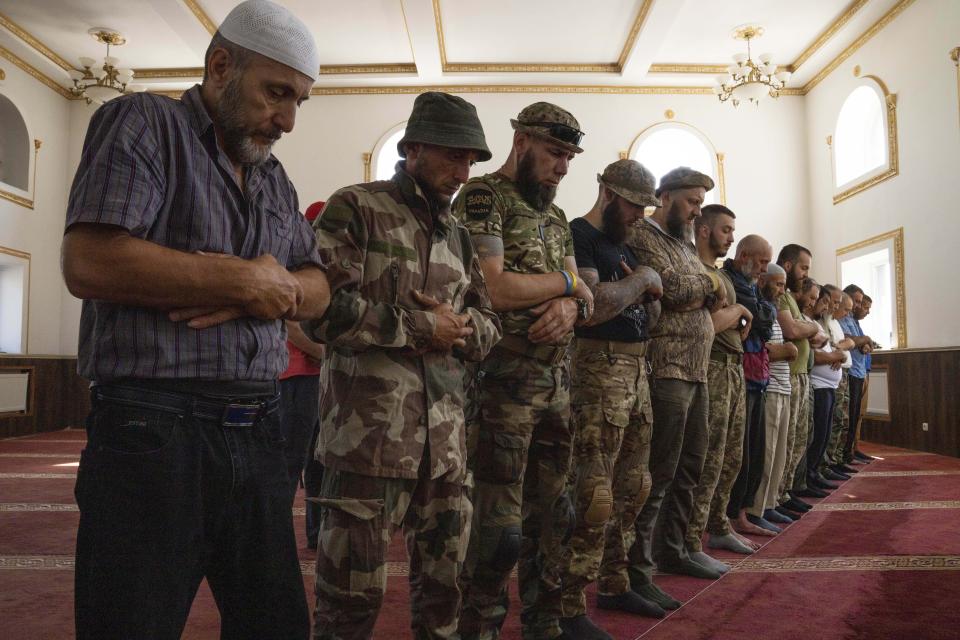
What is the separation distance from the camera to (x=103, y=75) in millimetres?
10086

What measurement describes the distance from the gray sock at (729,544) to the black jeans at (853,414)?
12.1 ft

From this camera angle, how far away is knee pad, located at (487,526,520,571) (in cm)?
204

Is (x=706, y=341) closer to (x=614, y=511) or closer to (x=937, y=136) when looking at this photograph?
(x=614, y=511)

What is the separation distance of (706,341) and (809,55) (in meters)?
9.55

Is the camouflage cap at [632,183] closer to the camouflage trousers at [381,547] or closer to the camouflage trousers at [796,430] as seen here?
the camouflage trousers at [381,547]

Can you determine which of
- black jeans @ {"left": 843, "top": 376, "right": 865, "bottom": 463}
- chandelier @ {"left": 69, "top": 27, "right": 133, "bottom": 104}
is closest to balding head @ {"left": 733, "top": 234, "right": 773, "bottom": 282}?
black jeans @ {"left": 843, "top": 376, "right": 865, "bottom": 463}

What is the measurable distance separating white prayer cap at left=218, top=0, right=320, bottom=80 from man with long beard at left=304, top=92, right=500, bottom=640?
17.7 inches

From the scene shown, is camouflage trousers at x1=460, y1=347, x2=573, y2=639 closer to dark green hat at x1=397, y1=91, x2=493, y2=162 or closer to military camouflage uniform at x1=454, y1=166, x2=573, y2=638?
military camouflage uniform at x1=454, y1=166, x2=573, y2=638

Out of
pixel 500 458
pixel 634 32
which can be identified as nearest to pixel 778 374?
pixel 500 458

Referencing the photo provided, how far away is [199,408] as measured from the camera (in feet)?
3.56

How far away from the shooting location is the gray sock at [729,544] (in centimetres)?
369

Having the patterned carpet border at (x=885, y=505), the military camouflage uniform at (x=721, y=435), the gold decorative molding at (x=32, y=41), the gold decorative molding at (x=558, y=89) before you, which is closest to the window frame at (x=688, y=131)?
the gold decorative molding at (x=558, y=89)

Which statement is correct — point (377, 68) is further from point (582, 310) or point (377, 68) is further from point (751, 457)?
point (582, 310)

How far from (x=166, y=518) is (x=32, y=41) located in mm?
11530
